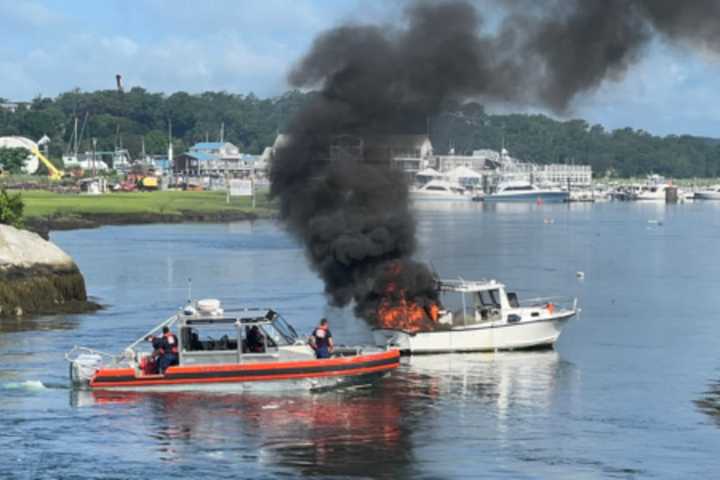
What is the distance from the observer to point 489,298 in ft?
184

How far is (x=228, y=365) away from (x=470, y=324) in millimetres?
12950

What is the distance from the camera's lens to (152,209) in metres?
172

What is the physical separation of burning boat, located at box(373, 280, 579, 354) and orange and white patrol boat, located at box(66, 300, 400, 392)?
8.00 m

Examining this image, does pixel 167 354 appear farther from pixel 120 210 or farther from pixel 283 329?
pixel 120 210

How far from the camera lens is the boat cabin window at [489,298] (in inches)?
2203

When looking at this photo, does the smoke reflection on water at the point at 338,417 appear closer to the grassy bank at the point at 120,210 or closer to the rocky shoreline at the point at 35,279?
the rocky shoreline at the point at 35,279

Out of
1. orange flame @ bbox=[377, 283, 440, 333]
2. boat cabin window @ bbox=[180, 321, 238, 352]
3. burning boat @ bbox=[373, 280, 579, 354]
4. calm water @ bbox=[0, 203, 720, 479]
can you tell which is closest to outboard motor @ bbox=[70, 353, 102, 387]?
calm water @ bbox=[0, 203, 720, 479]

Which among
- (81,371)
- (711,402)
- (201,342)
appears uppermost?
(201,342)

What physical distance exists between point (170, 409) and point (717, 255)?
82670 millimetres

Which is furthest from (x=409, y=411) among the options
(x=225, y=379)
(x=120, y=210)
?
(x=120, y=210)

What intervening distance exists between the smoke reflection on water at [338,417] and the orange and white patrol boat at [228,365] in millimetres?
401

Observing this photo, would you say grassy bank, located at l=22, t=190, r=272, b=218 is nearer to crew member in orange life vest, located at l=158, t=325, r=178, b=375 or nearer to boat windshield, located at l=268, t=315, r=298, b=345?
boat windshield, located at l=268, t=315, r=298, b=345

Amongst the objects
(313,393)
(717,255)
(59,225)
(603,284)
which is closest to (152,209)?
(59,225)

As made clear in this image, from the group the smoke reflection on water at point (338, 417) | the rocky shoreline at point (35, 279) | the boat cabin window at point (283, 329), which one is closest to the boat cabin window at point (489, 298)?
the smoke reflection on water at point (338, 417)
